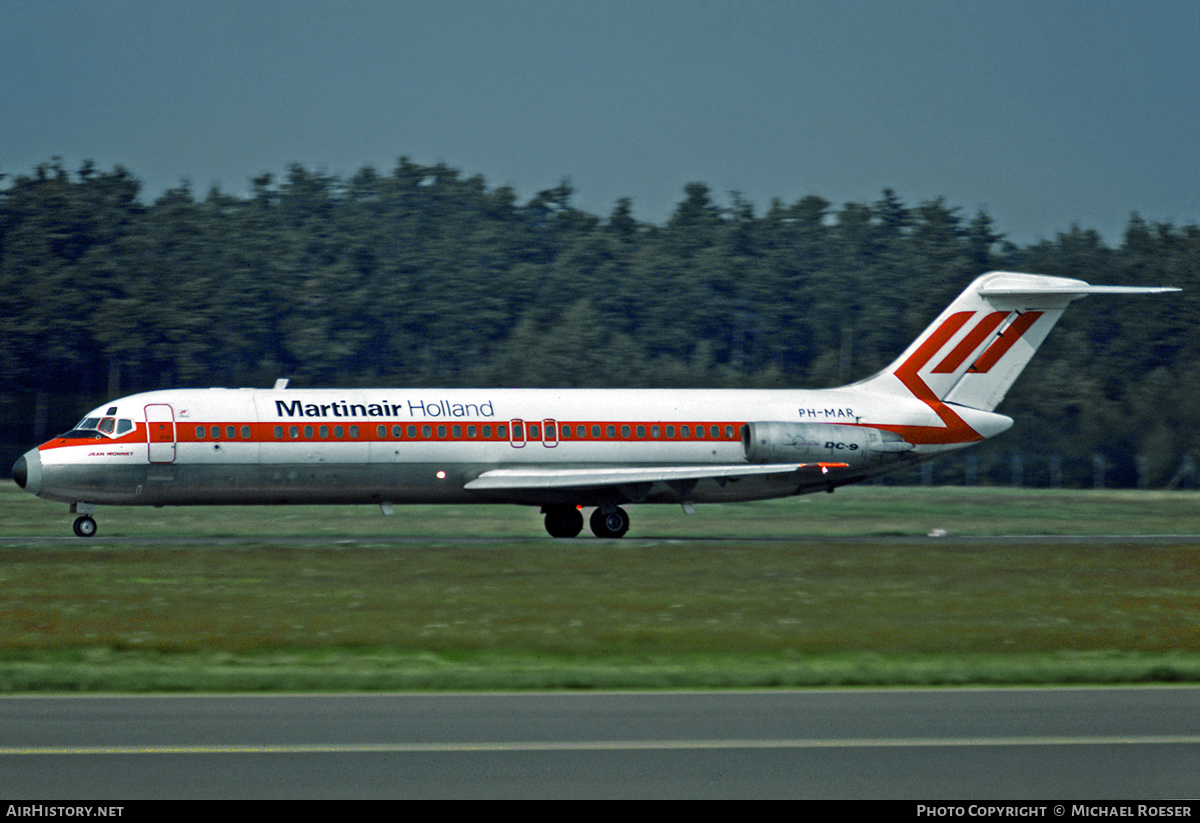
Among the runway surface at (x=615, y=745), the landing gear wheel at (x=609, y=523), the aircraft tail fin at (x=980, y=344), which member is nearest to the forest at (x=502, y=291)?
the aircraft tail fin at (x=980, y=344)

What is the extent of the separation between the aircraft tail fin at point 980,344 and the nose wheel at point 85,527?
18.9 metres

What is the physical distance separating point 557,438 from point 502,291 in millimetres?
58327

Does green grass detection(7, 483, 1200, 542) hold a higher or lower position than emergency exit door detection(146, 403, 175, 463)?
lower

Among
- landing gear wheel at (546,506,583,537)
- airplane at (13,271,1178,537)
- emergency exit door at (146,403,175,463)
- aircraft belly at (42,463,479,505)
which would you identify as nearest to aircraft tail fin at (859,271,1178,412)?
airplane at (13,271,1178,537)

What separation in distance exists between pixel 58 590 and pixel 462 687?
10.8 meters

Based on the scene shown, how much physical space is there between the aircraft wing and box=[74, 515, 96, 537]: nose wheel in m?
8.34

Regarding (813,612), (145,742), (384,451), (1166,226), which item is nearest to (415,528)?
(384,451)

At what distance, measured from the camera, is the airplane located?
32656 mm

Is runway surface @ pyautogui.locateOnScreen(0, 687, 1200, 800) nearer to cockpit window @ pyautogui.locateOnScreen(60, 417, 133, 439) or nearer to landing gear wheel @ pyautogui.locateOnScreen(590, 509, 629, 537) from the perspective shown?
cockpit window @ pyautogui.locateOnScreen(60, 417, 133, 439)

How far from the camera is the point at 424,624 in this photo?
18.3 meters

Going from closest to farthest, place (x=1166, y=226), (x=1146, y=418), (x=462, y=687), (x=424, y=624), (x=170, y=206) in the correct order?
(x=462, y=687) < (x=424, y=624) < (x=1146, y=418) < (x=170, y=206) < (x=1166, y=226)

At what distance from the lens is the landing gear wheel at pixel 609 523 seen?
35000mm

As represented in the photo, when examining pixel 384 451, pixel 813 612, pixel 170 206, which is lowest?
pixel 813 612

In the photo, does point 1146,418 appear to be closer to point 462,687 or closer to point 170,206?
point 462,687
